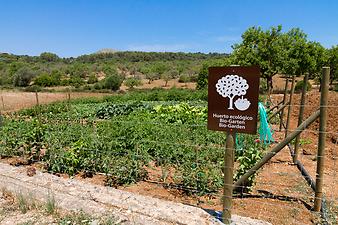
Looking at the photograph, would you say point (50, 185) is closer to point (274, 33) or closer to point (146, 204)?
point (146, 204)

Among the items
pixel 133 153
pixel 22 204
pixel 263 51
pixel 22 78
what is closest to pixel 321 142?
pixel 133 153

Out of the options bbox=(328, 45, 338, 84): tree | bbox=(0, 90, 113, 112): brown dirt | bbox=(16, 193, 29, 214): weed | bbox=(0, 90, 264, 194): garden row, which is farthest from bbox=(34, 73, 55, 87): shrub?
bbox=(16, 193, 29, 214): weed

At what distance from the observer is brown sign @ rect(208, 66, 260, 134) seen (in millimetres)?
2900

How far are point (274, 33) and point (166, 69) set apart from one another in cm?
4043

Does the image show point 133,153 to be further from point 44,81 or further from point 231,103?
point 44,81

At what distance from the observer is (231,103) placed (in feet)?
9.89

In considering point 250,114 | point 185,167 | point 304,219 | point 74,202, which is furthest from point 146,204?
point 304,219

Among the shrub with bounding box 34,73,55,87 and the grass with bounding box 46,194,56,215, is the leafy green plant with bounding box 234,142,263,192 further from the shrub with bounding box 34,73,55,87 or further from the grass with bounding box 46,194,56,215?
the shrub with bounding box 34,73,55,87

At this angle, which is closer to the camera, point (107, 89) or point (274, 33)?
point (274, 33)

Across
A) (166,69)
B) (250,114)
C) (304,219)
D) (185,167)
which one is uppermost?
(166,69)

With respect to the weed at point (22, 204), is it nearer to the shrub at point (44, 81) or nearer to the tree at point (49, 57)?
the shrub at point (44, 81)

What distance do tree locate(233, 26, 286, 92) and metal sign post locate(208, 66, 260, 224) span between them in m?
22.9

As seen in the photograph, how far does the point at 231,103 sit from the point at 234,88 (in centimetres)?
16

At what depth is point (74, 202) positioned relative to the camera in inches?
147
